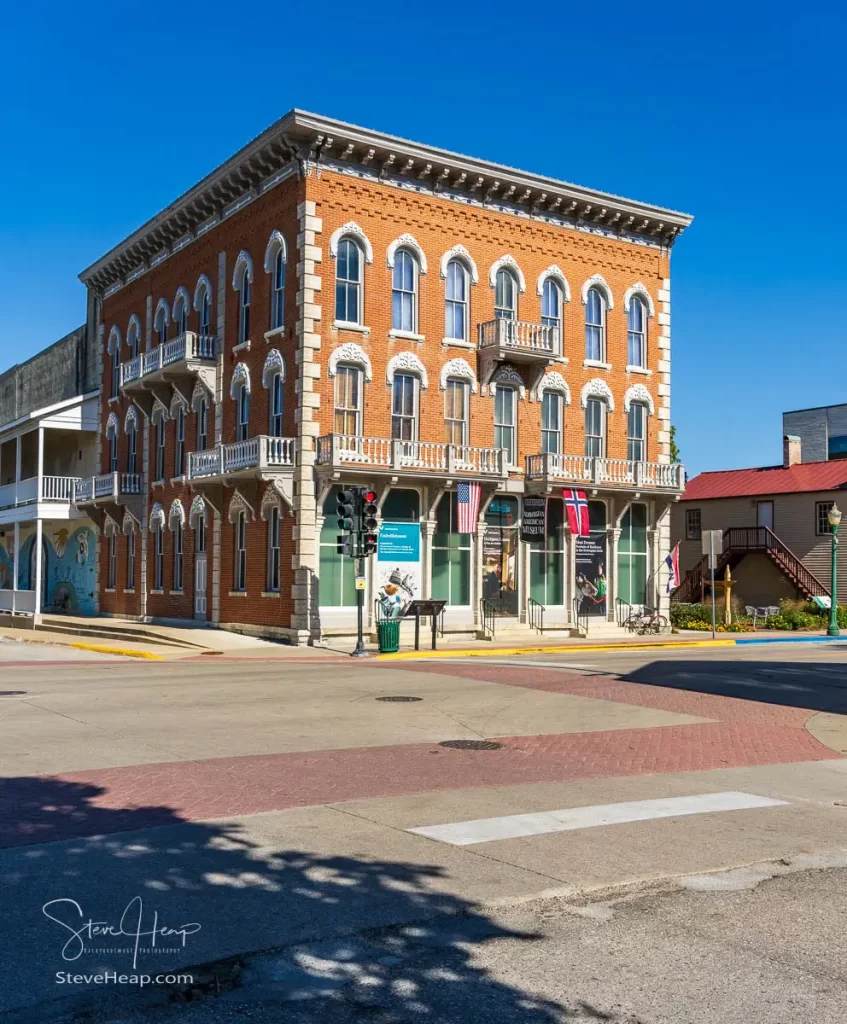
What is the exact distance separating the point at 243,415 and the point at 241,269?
447cm

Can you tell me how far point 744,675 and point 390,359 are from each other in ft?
47.2

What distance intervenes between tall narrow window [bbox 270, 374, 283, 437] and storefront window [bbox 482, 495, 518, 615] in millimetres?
6764

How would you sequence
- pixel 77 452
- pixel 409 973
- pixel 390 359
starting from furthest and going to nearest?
pixel 77 452
pixel 390 359
pixel 409 973

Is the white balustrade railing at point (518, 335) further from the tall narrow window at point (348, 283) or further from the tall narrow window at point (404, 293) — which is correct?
the tall narrow window at point (348, 283)

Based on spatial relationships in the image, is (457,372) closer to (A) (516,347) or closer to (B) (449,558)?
(A) (516,347)

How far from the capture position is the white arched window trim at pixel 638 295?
120ft

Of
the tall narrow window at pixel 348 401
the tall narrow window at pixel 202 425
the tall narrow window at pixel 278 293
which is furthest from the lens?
the tall narrow window at pixel 202 425

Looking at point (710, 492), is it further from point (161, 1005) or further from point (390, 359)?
point (161, 1005)

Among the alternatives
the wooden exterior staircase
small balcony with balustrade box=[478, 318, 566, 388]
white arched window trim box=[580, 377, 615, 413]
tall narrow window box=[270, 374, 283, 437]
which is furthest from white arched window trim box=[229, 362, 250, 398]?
the wooden exterior staircase

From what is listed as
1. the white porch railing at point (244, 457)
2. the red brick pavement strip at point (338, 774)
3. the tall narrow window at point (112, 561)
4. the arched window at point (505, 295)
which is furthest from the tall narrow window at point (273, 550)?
the red brick pavement strip at point (338, 774)

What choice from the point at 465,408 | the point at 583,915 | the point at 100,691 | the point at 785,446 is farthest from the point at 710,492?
the point at 583,915

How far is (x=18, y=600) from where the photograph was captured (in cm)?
4009

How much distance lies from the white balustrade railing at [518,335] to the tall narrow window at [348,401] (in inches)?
177

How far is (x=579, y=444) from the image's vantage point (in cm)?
3519
